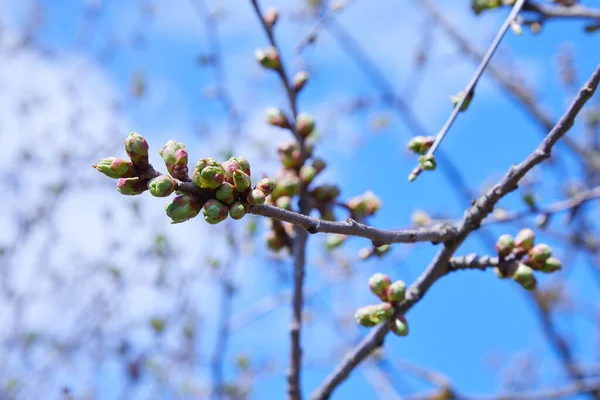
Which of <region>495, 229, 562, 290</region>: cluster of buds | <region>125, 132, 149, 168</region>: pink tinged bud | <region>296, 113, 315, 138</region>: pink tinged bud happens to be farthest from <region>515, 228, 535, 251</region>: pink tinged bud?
<region>125, 132, 149, 168</region>: pink tinged bud

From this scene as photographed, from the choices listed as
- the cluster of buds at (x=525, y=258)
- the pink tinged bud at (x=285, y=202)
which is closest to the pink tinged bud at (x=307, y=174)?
the pink tinged bud at (x=285, y=202)

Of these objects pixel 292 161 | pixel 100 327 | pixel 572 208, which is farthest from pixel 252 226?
pixel 100 327

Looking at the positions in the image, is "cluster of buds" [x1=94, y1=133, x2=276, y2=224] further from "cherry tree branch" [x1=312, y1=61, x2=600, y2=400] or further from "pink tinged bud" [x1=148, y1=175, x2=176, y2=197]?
"cherry tree branch" [x1=312, y1=61, x2=600, y2=400]

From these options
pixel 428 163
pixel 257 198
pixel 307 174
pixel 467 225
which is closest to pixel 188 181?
pixel 257 198

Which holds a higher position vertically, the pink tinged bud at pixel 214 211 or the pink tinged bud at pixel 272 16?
the pink tinged bud at pixel 272 16

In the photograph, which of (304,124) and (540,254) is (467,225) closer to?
(540,254)

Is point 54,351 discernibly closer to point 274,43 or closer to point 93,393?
point 93,393

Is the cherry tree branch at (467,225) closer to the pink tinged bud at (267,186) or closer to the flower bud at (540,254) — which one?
the flower bud at (540,254)
